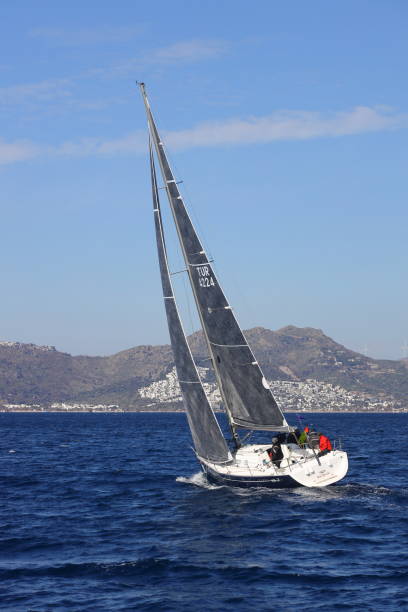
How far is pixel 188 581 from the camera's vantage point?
2311 cm

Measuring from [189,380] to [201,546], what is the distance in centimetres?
1157

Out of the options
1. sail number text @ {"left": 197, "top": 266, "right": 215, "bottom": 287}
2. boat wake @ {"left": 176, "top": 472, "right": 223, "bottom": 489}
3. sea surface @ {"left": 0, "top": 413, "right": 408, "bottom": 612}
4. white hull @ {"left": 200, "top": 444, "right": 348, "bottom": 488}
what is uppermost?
sail number text @ {"left": 197, "top": 266, "right": 215, "bottom": 287}

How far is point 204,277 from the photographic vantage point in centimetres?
3762

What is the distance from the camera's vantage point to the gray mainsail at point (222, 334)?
3741cm

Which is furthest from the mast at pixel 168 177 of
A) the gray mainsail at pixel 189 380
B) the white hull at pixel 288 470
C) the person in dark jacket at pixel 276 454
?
the person in dark jacket at pixel 276 454

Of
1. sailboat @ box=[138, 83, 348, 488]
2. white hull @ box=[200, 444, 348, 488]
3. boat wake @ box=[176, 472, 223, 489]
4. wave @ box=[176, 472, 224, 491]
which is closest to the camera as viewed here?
white hull @ box=[200, 444, 348, 488]

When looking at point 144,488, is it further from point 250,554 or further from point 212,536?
point 250,554

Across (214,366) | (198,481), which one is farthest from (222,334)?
(198,481)

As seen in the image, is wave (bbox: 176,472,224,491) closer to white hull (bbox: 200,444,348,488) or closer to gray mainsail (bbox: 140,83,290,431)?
white hull (bbox: 200,444,348,488)

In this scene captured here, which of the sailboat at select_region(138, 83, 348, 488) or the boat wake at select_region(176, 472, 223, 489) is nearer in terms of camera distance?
the sailboat at select_region(138, 83, 348, 488)

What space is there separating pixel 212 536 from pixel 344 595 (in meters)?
8.12

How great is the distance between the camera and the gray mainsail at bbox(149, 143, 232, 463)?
37.3 metres

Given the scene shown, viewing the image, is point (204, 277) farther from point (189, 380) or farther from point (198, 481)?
point (198, 481)

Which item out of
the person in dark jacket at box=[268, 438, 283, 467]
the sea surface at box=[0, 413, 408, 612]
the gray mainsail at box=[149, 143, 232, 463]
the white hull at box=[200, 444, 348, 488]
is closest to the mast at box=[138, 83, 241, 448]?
the gray mainsail at box=[149, 143, 232, 463]
